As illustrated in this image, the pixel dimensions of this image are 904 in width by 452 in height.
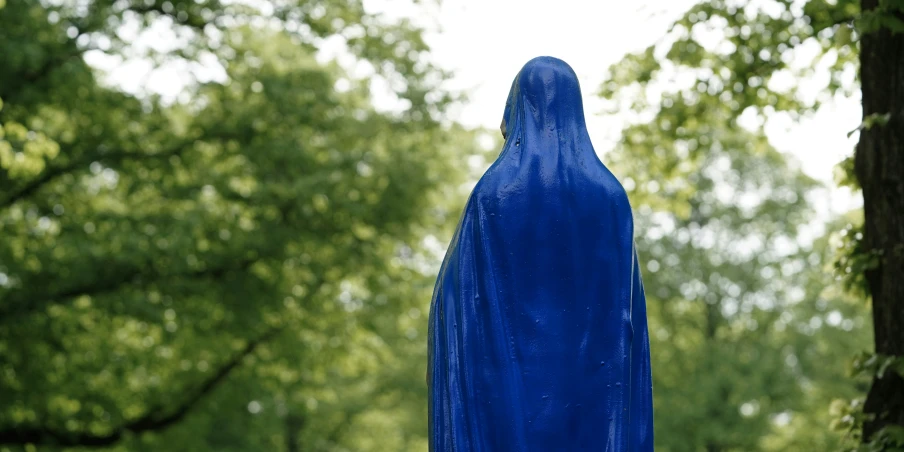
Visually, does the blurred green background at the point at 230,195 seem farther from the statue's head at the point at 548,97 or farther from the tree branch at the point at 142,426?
the statue's head at the point at 548,97

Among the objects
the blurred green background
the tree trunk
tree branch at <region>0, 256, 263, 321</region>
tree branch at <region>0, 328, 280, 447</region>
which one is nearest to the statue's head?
the tree trunk

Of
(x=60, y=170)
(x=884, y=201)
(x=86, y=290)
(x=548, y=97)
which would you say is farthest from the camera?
(x=60, y=170)

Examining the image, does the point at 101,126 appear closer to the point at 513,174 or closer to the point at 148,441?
the point at 148,441

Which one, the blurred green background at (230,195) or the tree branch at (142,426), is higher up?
the blurred green background at (230,195)

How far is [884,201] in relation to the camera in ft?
20.6

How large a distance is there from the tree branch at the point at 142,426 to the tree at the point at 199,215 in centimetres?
2

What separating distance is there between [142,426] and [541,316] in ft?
34.1

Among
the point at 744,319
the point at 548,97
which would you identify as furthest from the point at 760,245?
the point at 548,97

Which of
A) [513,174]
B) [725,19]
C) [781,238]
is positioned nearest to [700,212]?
[781,238]

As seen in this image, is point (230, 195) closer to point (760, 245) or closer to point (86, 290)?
point (86, 290)

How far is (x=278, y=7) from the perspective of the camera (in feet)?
40.5

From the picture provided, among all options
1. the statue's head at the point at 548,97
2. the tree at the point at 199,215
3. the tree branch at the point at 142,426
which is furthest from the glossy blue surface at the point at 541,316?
the tree branch at the point at 142,426

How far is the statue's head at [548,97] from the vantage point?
11.1ft

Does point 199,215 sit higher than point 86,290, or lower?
higher
